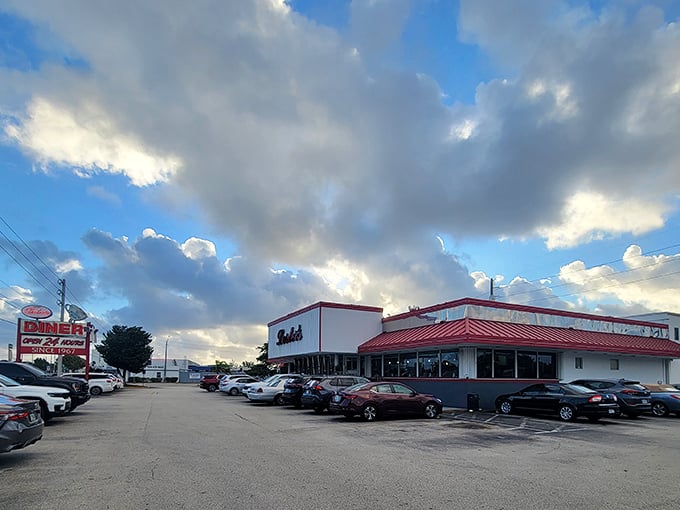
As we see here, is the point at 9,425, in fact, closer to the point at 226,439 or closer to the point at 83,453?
the point at 83,453

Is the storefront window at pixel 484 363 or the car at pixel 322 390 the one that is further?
the storefront window at pixel 484 363

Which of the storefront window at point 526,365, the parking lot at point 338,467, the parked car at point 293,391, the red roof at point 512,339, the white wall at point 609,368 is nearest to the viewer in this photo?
the parking lot at point 338,467

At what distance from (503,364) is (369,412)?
9786 mm

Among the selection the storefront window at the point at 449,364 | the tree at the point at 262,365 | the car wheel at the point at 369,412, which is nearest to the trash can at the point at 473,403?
the storefront window at the point at 449,364

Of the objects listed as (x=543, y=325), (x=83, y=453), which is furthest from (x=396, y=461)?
(x=543, y=325)

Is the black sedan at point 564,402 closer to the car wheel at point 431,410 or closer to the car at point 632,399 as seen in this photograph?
the car at point 632,399

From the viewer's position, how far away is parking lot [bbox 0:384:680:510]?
750cm

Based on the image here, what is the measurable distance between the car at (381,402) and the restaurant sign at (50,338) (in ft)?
70.3

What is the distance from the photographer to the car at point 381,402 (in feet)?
60.8

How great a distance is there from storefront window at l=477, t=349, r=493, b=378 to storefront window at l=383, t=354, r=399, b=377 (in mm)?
6615

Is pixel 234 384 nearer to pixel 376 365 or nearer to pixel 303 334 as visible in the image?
pixel 303 334

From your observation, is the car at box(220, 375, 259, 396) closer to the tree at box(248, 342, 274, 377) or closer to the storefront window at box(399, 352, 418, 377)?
the storefront window at box(399, 352, 418, 377)

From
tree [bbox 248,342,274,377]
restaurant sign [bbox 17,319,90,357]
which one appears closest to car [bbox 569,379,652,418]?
restaurant sign [bbox 17,319,90,357]

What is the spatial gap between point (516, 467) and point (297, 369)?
35.5 m
